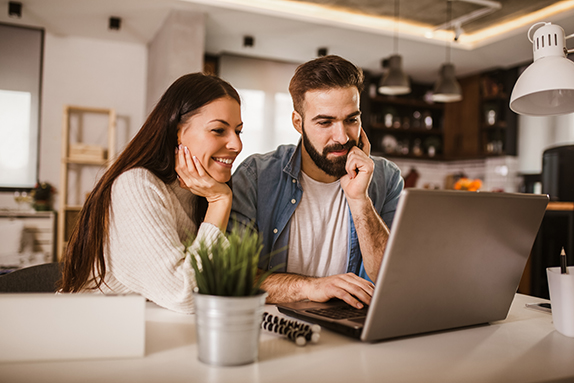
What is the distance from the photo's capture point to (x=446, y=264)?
2.64 ft

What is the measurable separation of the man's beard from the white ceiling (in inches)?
118

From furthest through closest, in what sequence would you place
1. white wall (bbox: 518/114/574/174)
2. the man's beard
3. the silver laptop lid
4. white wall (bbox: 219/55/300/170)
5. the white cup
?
white wall (bbox: 219/55/300/170)
white wall (bbox: 518/114/574/174)
the man's beard
the white cup
the silver laptop lid

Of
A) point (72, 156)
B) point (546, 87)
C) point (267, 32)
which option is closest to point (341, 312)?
point (546, 87)

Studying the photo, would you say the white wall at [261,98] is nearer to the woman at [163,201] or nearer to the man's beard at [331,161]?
the man's beard at [331,161]

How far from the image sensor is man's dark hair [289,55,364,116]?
5.23ft

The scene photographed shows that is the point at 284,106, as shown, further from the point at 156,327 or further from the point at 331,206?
the point at 156,327

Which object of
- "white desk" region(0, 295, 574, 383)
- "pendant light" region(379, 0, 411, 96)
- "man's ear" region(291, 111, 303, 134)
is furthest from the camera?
"pendant light" region(379, 0, 411, 96)

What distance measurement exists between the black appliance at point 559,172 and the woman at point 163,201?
2882mm

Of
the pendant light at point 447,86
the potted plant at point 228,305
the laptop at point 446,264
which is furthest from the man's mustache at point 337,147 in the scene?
the pendant light at point 447,86

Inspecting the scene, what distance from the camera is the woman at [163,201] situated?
1.03m

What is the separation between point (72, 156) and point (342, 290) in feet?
15.1

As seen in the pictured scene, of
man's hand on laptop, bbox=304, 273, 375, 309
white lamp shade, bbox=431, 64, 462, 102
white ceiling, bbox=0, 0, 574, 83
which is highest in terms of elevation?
white ceiling, bbox=0, 0, 574, 83

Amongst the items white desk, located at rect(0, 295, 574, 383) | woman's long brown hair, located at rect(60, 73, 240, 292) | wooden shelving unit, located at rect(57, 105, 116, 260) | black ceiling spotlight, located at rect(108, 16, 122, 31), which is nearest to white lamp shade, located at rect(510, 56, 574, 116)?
white desk, located at rect(0, 295, 574, 383)

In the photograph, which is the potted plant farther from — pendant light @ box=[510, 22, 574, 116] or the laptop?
pendant light @ box=[510, 22, 574, 116]
